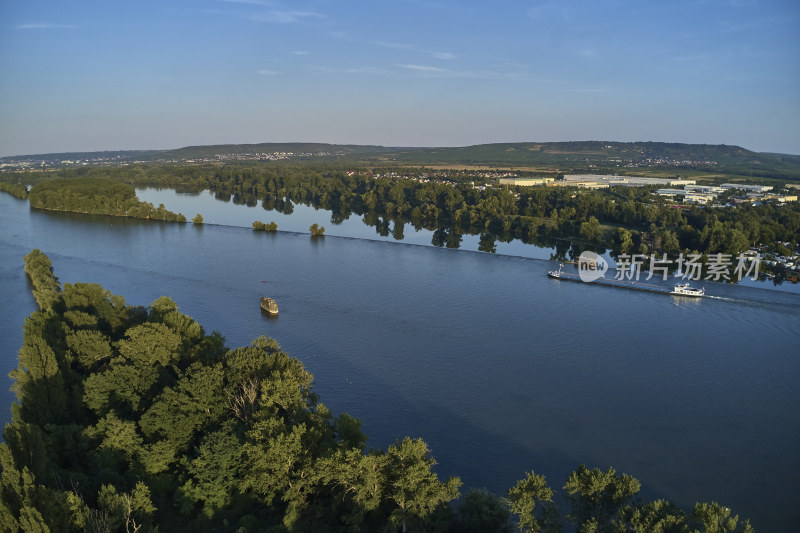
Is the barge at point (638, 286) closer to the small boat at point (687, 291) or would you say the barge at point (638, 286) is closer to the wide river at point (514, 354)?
the small boat at point (687, 291)

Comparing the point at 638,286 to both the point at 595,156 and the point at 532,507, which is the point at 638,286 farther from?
the point at 595,156

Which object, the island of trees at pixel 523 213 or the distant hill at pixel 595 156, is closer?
the island of trees at pixel 523 213

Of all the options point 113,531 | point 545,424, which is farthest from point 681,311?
point 113,531

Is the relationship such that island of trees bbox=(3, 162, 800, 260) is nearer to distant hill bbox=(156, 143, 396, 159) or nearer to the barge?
the barge

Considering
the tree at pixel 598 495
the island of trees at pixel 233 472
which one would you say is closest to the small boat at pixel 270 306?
the island of trees at pixel 233 472

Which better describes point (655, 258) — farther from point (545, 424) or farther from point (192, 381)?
point (192, 381)

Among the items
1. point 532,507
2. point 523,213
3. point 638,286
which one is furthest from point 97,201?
point 532,507
